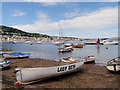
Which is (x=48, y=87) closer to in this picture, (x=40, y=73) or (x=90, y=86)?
(x=40, y=73)

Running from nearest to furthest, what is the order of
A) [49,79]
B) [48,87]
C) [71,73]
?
[48,87] < [49,79] < [71,73]

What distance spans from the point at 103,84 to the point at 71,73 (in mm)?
4373

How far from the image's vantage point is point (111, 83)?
1077cm

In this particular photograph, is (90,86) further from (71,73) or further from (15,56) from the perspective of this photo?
(15,56)

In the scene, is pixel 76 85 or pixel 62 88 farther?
pixel 76 85

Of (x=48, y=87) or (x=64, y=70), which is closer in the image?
(x=48, y=87)

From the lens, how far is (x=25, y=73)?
967 cm

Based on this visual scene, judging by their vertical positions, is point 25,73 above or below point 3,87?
above

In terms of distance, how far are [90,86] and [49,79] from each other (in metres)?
4.45

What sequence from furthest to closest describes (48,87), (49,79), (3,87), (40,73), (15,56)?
(15,56) < (49,79) < (40,73) < (48,87) < (3,87)

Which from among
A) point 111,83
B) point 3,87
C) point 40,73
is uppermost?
point 40,73

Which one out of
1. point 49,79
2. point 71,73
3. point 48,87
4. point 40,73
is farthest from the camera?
point 71,73

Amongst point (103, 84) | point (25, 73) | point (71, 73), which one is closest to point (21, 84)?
point (25, 73)

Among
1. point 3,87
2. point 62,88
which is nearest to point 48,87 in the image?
point 62,88
